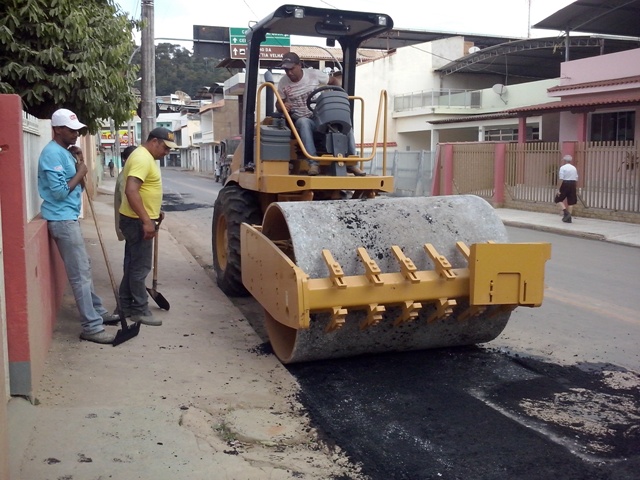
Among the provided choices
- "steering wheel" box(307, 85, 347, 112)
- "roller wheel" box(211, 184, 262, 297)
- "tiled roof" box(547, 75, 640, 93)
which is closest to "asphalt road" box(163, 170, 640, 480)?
"roller wheel" box(211, 184, 262, 297)

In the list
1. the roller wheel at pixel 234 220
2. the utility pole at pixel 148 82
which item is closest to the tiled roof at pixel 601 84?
the utility pole at pixel 148 82

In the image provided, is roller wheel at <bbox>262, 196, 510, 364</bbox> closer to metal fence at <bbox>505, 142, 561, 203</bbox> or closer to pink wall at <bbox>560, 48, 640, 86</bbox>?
metal fence at <bbox>505, 142, 561, 203</bbox>

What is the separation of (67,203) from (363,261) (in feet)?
7.93

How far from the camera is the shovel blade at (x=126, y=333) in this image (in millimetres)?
5961

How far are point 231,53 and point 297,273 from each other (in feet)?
132

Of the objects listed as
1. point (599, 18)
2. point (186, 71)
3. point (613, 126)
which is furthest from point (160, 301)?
point (186, 71)

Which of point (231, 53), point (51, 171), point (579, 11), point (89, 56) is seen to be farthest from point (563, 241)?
point (231, 53)

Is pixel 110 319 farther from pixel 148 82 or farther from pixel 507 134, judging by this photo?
pixel 507 134

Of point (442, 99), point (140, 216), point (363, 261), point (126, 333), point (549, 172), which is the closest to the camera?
point (363, 261)

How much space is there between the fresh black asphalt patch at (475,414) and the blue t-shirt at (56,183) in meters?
2.18

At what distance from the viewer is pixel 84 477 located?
371 cm

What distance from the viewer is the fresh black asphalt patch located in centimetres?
399

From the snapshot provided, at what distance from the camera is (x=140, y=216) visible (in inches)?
249

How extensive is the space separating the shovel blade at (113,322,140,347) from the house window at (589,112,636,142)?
68.7 ft
